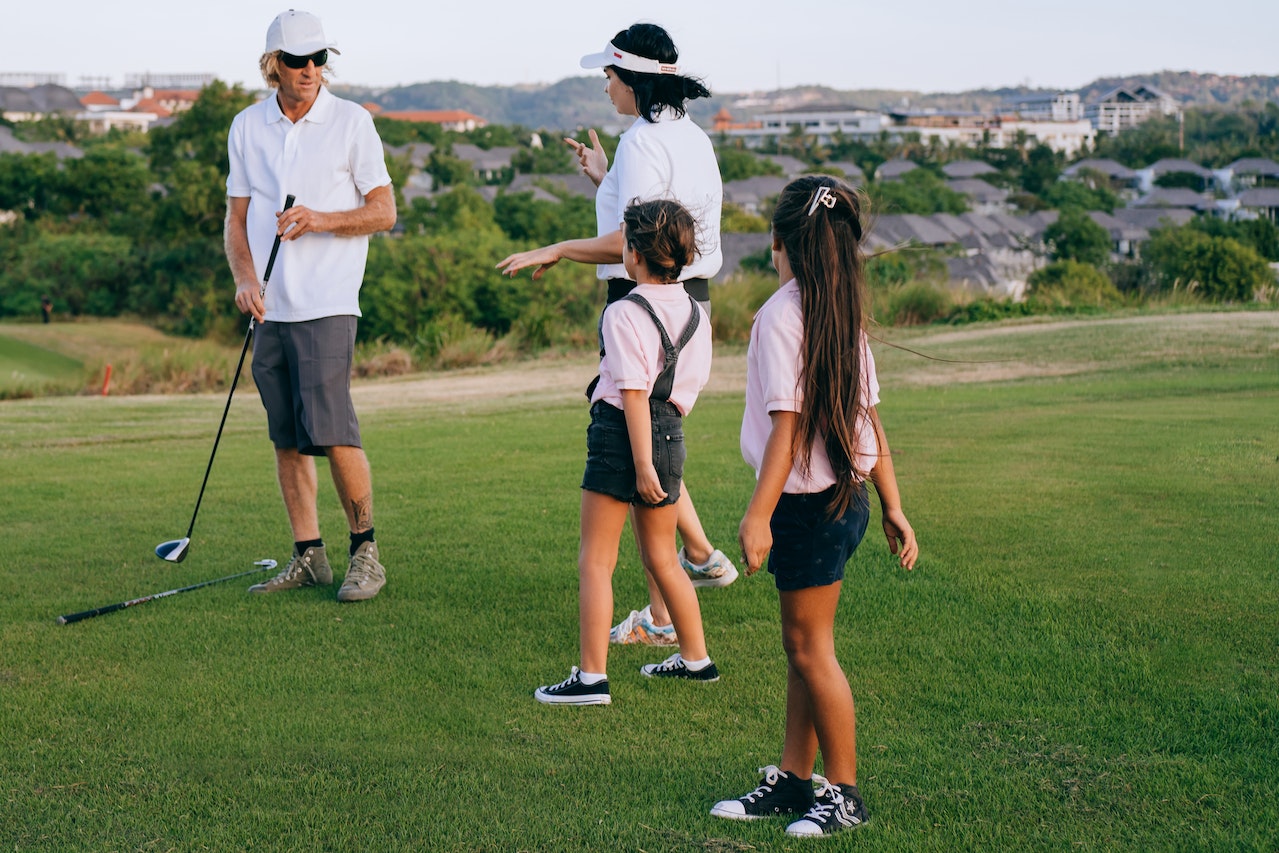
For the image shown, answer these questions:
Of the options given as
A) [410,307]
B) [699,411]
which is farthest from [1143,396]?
[410,307]

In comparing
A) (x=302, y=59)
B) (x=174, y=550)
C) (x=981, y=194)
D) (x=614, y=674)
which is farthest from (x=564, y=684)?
(x=981, y=194)

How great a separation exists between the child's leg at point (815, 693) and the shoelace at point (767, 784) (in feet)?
0.11

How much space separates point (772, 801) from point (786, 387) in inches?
41.2

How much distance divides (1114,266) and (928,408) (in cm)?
2335

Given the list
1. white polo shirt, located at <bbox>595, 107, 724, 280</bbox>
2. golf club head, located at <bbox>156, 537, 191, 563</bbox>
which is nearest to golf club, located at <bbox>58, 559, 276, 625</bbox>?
golf club head, located at <bbox>156, 537, 191, 563</bbox>

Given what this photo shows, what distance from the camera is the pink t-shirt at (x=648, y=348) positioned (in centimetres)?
413

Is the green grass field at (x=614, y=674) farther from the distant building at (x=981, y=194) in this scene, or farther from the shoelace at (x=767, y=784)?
the distant building at (x=981, y=194)

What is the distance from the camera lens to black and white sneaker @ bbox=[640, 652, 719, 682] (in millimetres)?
4449

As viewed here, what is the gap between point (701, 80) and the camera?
4895mm

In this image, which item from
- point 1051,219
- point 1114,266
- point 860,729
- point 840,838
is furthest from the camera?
point 1051,219

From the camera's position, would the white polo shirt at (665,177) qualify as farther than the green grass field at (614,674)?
Yes

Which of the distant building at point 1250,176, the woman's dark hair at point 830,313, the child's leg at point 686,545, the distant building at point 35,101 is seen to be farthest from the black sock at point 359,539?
the distant building at point 35,101

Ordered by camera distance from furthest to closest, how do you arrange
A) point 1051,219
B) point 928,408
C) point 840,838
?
point 1051,219
point 928,408
point 840,838

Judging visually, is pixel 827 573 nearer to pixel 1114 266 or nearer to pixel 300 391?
pixel 300 391
